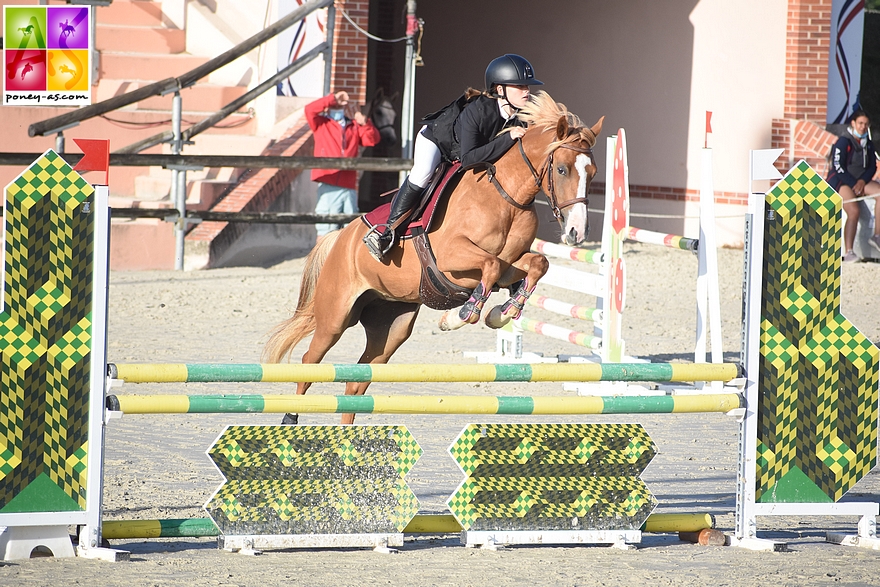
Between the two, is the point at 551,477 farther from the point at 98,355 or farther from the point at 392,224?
the point at 392,224

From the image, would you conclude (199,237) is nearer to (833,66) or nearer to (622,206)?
(622,206)

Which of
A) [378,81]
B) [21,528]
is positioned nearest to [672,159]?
[378,81]

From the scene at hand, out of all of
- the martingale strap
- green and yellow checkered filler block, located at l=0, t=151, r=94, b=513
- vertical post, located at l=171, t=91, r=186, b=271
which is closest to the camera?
green and yellow checkered filler block, located at l=0, t=151, r=94, b=513

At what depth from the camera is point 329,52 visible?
13086 mm

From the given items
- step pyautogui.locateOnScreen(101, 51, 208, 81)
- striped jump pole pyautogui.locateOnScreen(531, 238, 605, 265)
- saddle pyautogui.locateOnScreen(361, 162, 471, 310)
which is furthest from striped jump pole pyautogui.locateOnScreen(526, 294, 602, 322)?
step pyautogui.locateOnScreen(101, 51, 208, 81)

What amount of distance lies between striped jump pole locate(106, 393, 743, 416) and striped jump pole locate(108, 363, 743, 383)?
69 millimetres

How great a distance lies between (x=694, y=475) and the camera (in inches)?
212

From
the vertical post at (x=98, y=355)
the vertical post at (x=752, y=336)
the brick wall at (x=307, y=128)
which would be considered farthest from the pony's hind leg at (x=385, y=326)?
the brick wall at (x=307, y=128)

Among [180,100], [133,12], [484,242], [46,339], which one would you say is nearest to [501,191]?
[484,242]

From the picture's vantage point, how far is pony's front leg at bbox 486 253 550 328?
541 cm

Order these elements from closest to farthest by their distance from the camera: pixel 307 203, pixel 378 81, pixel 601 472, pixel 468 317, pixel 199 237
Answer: pixel 601 472, pixel 468 317, pixel 199 237, pixel 307 203, pixel 378 81

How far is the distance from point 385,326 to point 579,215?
4.97 feet

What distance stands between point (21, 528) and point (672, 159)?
12.4 meters

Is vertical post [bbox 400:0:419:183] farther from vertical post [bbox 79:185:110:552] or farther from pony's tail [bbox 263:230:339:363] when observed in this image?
vertical post [bbox 79:185:110:552]
